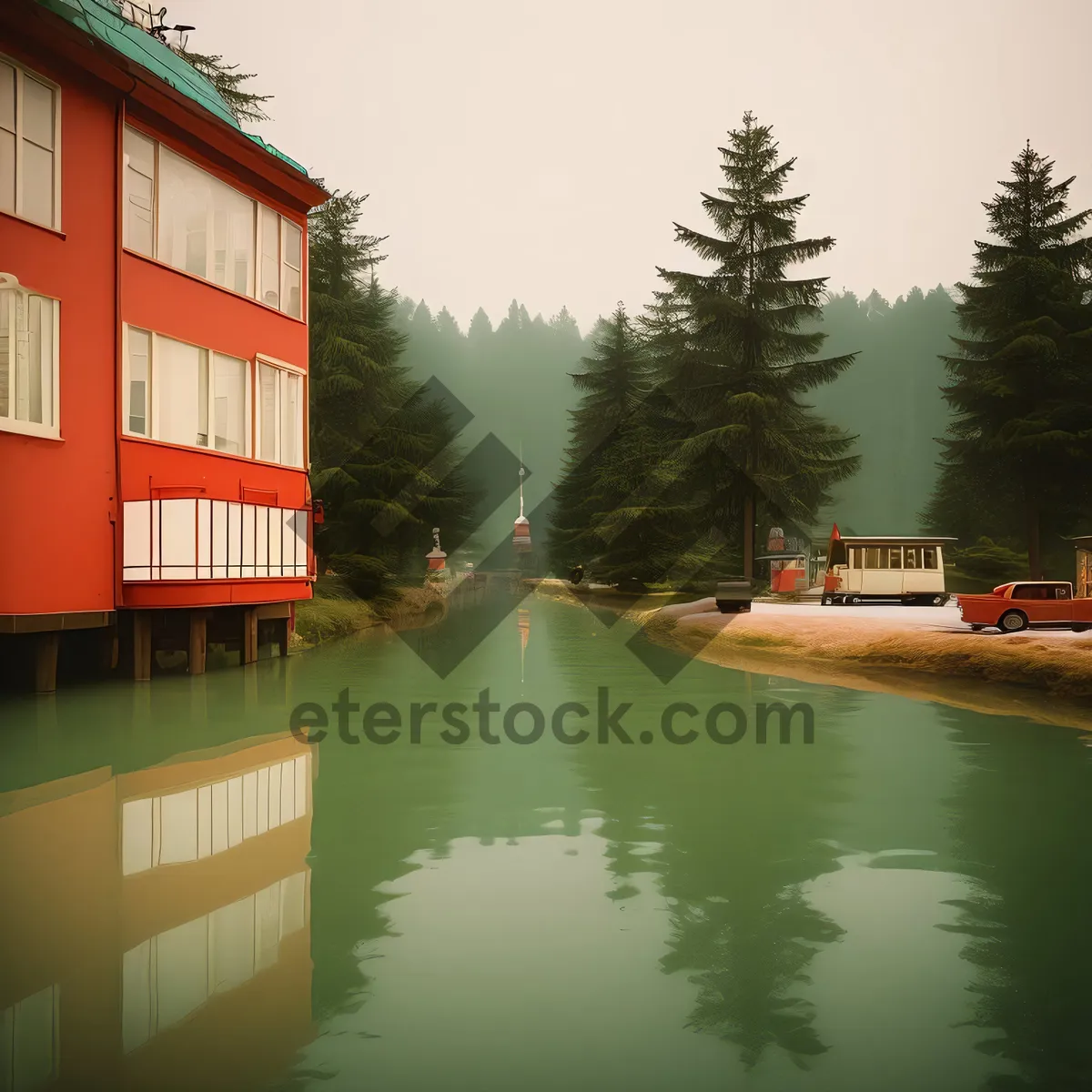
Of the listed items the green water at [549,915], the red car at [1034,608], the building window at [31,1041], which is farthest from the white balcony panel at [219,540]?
the red car at [1034,608]

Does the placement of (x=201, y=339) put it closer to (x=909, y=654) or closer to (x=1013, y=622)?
(x=909, y=654)

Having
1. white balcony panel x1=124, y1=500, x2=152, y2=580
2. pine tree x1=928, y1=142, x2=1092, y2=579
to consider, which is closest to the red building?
white balcony panel x1=124, y1=500, x2=152, y2=580

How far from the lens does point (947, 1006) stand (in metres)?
4.41

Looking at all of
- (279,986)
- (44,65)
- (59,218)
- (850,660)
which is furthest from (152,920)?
A: (850,660)

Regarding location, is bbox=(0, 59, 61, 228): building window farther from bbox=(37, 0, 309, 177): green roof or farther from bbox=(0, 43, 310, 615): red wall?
bbox=(37, 0, 309, 177): green roof

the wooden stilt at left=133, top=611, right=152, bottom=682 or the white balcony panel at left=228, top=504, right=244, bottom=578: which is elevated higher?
the white balcony panel at left=228, top=504, right=244, bottom=578

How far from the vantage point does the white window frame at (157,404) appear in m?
15.3

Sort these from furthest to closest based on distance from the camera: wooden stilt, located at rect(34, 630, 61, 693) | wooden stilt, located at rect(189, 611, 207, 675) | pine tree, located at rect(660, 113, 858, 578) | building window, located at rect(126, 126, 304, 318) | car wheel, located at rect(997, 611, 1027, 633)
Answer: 1. pine tree, located at rect(660, 113, 858, 578)
2. car wheel, located at rect(997, 611, 1027, 633)
3. wooden stilt, located at rect(189, 611, 207, 675)
4. building window, located at rect(126, 126, 304, 318)
5. wooden stilt, located at rect(34, 630, 61, 693)

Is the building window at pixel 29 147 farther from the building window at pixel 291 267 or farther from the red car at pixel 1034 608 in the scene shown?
the red car at pixel 1034 608

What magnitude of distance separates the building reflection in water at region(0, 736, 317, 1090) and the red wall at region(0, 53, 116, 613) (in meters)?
5.90

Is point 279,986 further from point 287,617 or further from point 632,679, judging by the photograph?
point 287,617

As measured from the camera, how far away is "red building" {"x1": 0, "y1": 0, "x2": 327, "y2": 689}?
1356 centimetres

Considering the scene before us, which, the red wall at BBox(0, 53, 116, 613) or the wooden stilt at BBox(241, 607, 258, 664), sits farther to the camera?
the wooden stilt at BBox(241, 607, 258, 664)

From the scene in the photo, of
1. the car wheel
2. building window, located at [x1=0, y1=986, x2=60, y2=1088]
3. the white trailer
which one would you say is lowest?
building window, located at [x1=0, y1=986, x2=60, y2=1088]
